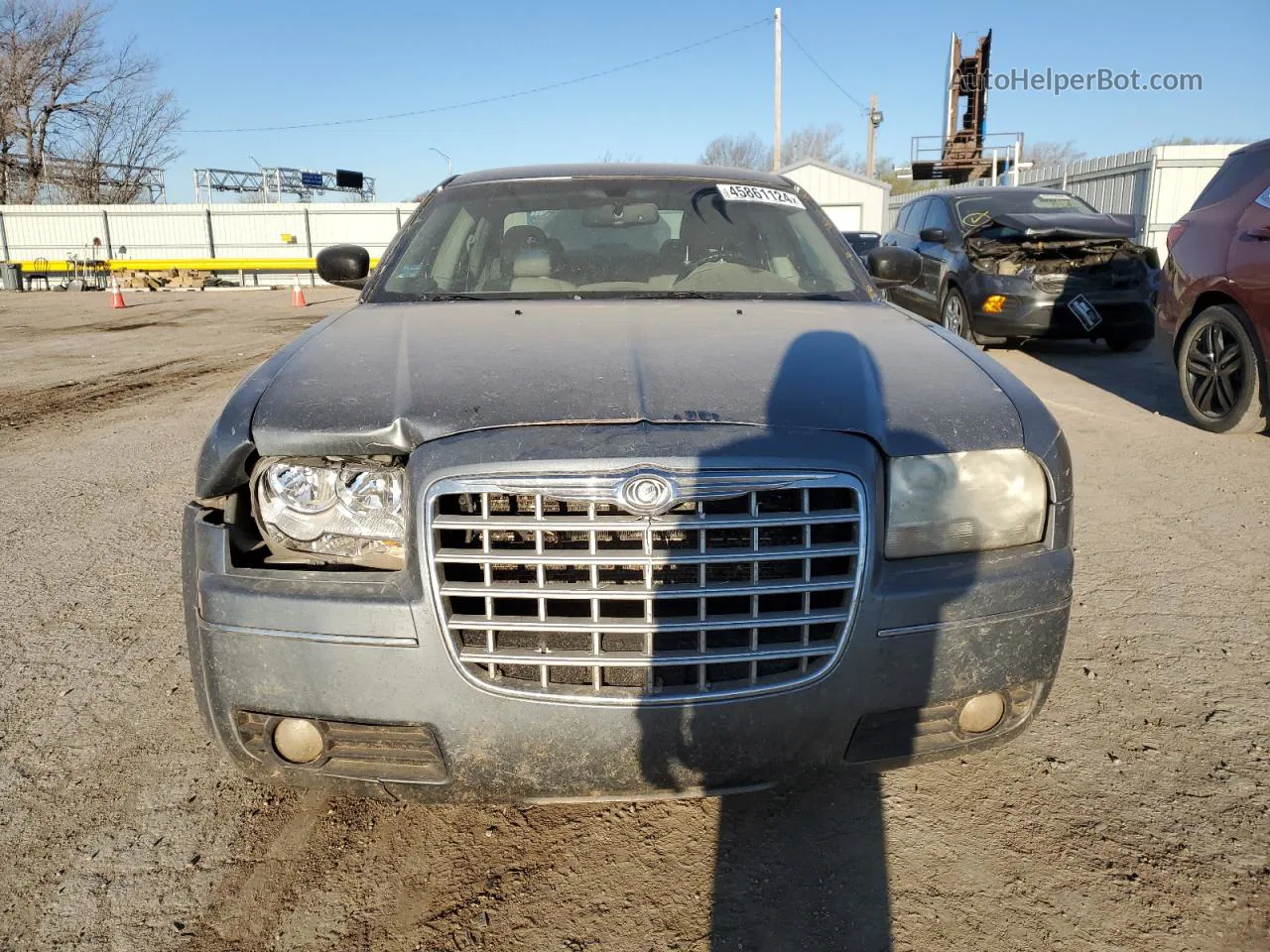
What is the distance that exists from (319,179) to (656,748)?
5122 centimetres

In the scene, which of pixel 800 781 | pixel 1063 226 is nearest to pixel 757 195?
pixel 800 781

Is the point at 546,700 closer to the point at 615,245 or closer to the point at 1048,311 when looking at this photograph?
the point at 615,245

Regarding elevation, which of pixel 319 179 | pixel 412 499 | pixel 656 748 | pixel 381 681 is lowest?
pixel 656 748

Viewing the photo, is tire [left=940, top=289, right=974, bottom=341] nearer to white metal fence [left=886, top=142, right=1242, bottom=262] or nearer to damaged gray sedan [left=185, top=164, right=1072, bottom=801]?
white metal fence [left=886, top=142, right=1242, bottom=262]

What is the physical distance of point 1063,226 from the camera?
932 centimetres

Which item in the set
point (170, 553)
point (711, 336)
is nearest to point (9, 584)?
point (170, 553)

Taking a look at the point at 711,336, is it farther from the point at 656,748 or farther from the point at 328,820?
the point at 328,820

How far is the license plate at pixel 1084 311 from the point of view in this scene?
9.06m

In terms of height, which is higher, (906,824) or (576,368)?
(576,368)

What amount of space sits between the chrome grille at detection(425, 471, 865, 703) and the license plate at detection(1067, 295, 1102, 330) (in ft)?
27.3

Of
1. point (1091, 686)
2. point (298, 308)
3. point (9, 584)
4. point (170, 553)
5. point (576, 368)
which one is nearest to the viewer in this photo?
point (576, 368)

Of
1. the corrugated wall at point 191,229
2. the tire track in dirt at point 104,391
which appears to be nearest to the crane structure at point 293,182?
the corrugated wall at point 191,229

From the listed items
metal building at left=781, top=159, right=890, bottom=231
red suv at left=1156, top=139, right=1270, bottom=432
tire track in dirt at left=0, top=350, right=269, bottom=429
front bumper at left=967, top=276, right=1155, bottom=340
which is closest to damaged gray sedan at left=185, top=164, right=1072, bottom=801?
red suv at left=1156, top=139, right=1270, bottom=432

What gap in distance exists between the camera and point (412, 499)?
6.00ft
